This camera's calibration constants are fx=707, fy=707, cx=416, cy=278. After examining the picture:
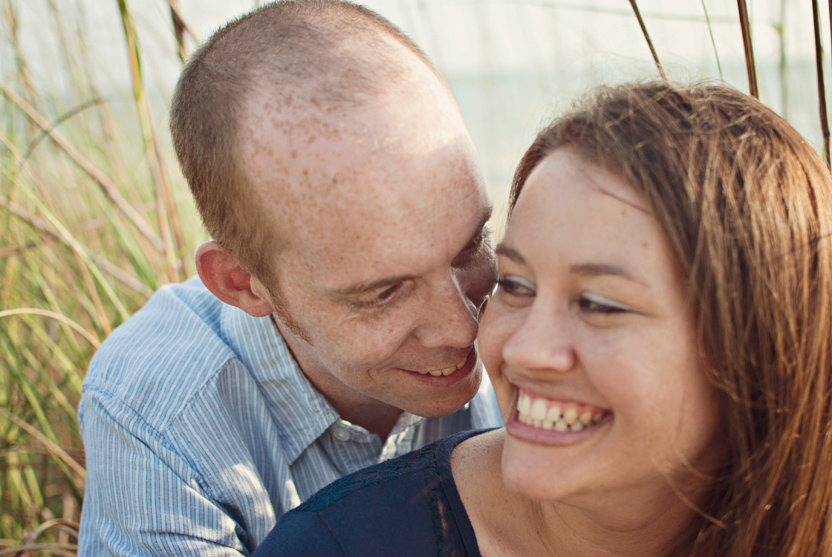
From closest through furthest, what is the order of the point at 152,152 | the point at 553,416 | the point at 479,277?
the point at 553,416 → the point at 479,277 → the point at 152,152

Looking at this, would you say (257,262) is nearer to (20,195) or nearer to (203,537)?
(203,537)

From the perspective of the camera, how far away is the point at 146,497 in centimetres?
196

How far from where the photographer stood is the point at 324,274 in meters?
1.85

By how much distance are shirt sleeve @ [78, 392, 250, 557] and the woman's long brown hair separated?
1.28 meters

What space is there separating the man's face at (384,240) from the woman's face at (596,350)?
329 millimetres

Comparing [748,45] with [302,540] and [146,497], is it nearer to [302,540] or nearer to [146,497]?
[302,540]

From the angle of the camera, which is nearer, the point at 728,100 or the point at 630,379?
the point at 630,379

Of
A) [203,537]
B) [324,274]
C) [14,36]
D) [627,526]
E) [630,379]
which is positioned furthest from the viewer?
[14,36]

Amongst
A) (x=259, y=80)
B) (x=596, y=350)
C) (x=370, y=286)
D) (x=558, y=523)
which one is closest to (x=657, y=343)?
(x=596, y=350)

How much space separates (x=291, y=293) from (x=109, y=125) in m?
2.43

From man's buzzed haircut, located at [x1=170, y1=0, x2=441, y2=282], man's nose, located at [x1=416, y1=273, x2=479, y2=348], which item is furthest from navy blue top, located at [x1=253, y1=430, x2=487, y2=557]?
man's buzzed haircut, located at [x1=170, y1=0, x2=441, y2=282]

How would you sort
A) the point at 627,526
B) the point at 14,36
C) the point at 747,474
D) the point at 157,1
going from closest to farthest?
1. the point at 747,474
2. the point at 627,526
3. the point at 157,1
4. the point at 14,36

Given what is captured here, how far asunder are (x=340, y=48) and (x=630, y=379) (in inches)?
45.1

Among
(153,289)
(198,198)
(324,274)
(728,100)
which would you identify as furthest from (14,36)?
(728,100)
